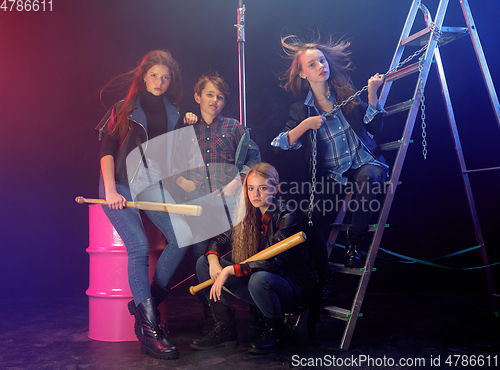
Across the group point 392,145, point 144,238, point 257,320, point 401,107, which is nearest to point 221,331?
point 257,320

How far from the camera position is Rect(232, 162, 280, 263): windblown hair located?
2107 millimetres

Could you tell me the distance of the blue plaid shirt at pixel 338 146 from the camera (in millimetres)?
2316

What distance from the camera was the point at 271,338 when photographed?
1.99 m

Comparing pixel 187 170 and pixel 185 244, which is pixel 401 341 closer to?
pixel 185 244

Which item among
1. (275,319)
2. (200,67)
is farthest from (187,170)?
(200,67)

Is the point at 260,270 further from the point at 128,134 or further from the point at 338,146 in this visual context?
the point at 128,134

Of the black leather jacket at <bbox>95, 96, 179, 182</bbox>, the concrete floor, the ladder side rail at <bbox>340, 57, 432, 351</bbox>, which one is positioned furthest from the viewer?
the black leather jacket at <bbox>95, 96, 179, 182</bbox>

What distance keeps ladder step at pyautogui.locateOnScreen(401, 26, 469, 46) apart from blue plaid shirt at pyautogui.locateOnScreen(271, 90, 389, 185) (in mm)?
577

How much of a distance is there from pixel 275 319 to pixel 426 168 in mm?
2139

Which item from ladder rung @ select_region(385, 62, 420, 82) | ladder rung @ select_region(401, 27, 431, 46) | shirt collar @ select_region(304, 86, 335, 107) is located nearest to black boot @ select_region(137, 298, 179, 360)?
shirt collar @ select_region(304, 86, 335, 107)

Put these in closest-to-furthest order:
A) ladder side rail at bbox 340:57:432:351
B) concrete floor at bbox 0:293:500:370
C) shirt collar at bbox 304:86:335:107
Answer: concrete floor at bbox 0:293:500:370
ladder side rail at bbox 340:57:432:351
shirt collar at bbox 304:86:335:107

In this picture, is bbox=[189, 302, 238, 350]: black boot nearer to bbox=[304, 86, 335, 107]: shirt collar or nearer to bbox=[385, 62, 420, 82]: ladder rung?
bbox=[304, 86, 335, 107]: shirt collar

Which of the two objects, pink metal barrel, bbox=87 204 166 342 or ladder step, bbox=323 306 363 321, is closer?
ladder step, bbox=323 306 363 321

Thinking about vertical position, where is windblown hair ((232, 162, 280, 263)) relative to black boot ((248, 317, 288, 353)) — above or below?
above
